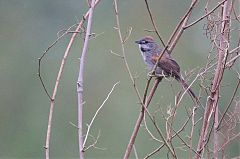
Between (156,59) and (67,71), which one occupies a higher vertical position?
(156,59)

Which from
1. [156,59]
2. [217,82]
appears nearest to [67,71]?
[156,59]

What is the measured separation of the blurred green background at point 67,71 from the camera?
383 centimetres

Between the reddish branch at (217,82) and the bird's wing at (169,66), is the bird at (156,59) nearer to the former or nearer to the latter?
the bird's wing at (169,66)

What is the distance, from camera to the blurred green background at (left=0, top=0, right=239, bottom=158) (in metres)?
3.83

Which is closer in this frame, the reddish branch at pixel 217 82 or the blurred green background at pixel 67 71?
the reddish branch at pixel 217 82

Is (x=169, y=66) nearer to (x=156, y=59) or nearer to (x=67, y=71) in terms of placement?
(x=156, y=59)

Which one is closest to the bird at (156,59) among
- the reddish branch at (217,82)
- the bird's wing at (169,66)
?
the bird's wing at (169,66)

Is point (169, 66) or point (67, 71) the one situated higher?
point (169, 66)

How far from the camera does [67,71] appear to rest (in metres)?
4.03

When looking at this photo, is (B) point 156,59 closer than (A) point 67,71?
Yes

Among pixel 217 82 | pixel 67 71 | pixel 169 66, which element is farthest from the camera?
pixel 67 71

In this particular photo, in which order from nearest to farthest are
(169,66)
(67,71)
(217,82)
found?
(217,82), (169,66), (67,71)

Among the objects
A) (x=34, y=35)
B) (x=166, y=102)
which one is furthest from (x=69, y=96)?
(x=166, y=102)

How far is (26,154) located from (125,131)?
2.14 ft
